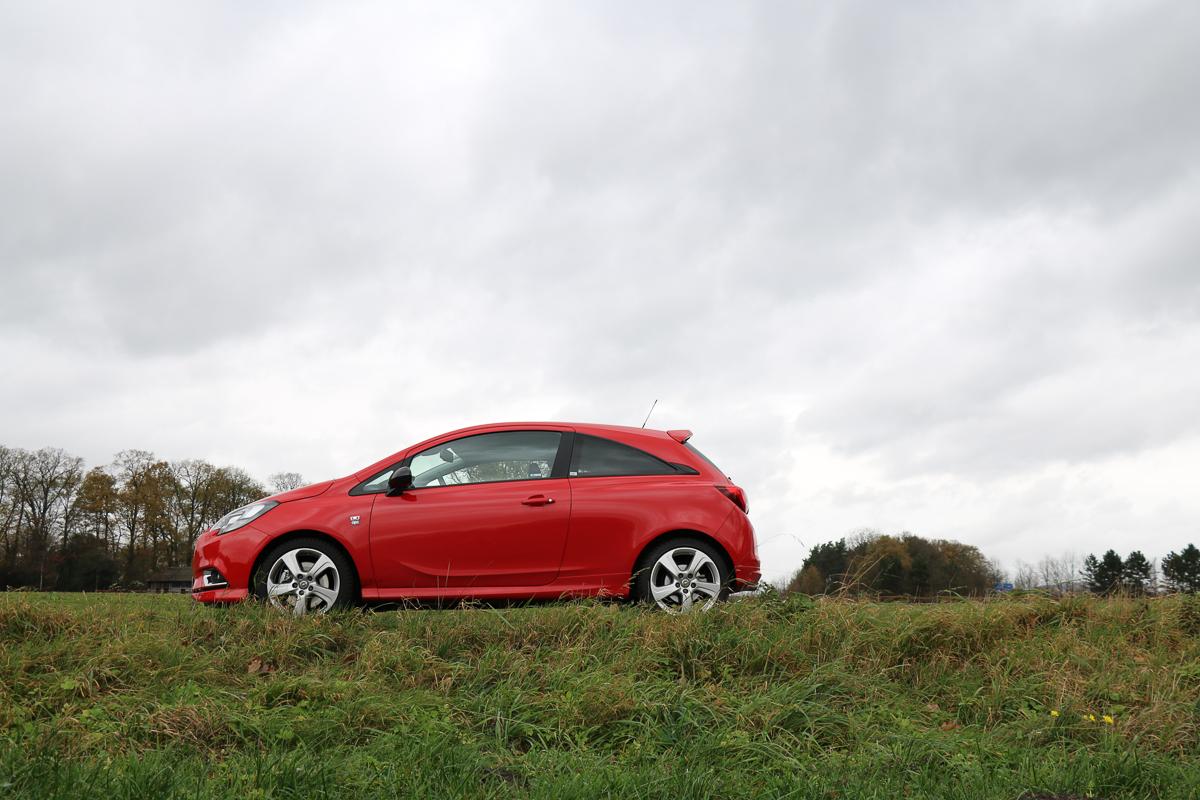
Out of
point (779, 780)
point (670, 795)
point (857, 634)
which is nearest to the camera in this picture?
point (670, 795)

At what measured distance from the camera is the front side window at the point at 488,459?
834cm

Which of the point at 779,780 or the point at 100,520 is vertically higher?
the point at 100,520

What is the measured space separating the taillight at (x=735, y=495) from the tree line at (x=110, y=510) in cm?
4913

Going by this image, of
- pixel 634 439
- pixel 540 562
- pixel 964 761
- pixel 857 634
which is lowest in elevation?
pixel 964 761

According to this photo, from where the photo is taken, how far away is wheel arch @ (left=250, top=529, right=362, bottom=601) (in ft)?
26.3

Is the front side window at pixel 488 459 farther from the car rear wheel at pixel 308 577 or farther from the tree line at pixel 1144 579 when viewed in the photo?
the tree line at pixel 1144 579

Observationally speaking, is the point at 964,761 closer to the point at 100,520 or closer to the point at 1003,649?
the point at 1003,649

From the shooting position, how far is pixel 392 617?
7.59m

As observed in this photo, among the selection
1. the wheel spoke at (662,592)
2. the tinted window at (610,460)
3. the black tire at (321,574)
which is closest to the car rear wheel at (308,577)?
the black tire at (321,574)

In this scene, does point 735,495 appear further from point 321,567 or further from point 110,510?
point 110,510

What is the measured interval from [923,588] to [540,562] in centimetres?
347

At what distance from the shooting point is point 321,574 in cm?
799

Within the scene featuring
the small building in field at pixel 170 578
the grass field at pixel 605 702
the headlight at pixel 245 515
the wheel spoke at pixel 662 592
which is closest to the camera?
the grass field at pixel 605 702

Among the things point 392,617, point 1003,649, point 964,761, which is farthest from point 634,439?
point 964,761
